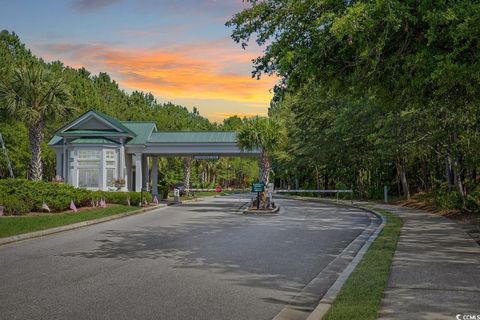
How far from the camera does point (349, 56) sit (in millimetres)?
11266

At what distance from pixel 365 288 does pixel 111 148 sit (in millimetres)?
39312

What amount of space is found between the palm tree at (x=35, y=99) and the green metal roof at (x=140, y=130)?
10.8 meters

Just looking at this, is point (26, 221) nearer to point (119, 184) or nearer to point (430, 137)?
point (430, 137)

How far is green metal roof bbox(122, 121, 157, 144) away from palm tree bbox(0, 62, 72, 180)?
1079 centimetres

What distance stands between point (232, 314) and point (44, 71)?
33.0m

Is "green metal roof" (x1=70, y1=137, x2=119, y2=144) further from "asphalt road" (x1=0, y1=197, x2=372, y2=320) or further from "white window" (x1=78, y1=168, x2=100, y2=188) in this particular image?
"asphalt road" (x1=0, y1=197, x2=372, y2=320)

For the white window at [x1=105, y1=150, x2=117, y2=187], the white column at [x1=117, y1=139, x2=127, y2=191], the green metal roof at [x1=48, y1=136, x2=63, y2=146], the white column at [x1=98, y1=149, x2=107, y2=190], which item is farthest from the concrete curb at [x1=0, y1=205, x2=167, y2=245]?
the green metal roof at [x1=48, y1=136, x2=63, y2=146]

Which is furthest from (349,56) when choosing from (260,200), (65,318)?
(260,200)

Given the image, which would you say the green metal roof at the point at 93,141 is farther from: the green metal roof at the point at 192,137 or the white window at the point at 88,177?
the green metal roof at the point at 192,137

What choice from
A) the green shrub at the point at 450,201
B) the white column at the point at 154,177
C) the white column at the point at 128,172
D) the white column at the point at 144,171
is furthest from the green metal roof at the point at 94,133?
the green shrub at the point at 450,201

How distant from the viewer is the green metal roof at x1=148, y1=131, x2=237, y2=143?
151 feet

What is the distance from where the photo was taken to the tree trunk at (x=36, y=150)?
3441 centimetres

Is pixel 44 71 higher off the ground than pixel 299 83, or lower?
higher

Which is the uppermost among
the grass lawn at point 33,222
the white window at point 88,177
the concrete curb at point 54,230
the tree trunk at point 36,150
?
the tree trunk at point 36,150
